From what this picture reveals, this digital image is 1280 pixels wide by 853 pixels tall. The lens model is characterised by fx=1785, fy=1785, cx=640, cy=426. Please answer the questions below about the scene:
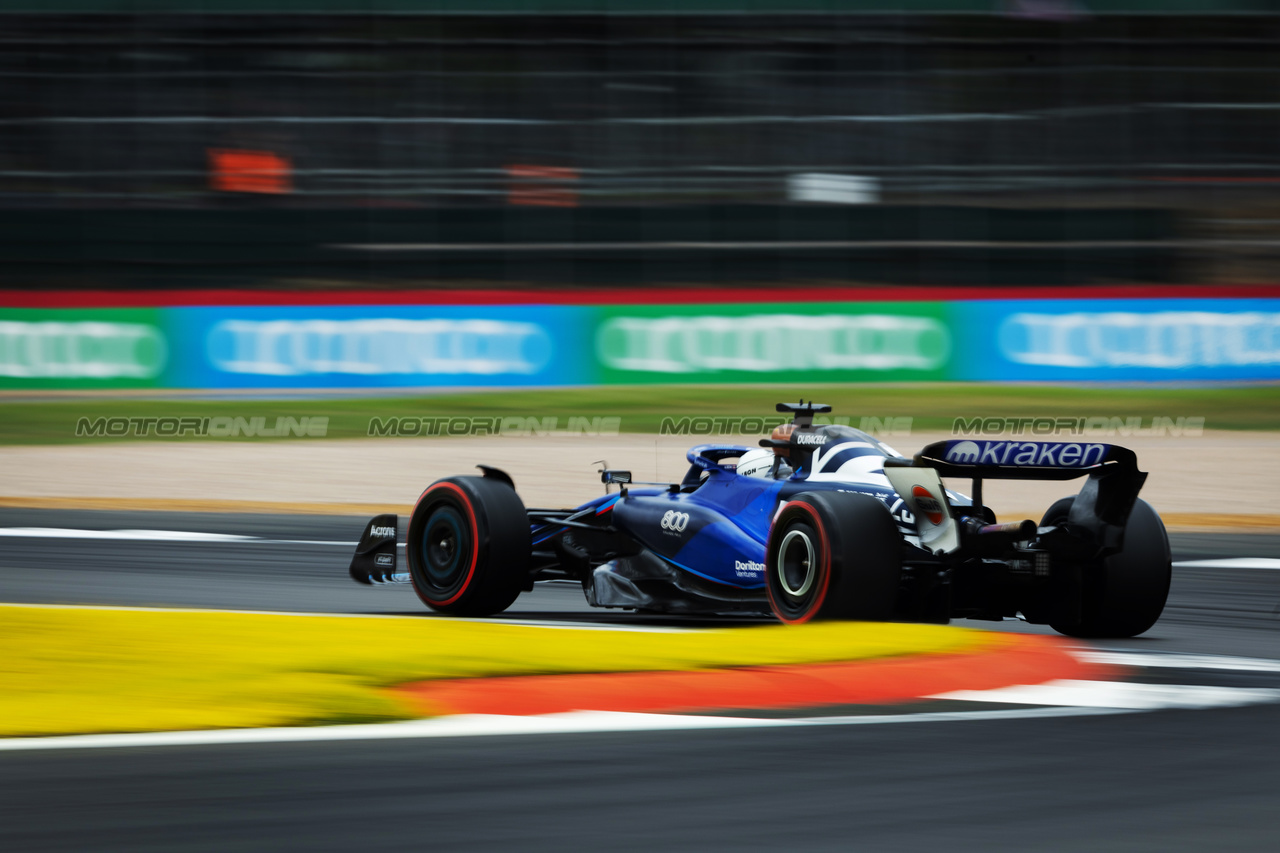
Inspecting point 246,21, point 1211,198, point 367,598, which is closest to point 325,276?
point 246,21

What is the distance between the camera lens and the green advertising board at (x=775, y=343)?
880 inches

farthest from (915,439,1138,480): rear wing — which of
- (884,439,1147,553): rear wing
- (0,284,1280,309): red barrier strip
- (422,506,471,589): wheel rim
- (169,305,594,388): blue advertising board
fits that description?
(0,284,1280,309): red barrier strip

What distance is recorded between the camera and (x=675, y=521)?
318 inches

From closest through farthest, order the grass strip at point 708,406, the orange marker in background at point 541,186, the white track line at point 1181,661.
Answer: the white track line at point 1181,661 < the grass strip at point 708,406 < the orange marker in background at point 541,186

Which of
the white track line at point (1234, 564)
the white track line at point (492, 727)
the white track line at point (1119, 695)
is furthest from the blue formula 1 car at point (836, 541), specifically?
the white track line at point (1234, 564)

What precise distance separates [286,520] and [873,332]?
33.8ft

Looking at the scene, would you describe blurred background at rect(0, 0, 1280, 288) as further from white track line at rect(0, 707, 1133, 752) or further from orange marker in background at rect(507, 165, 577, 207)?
white track line at rect(0, 707, 1133, 752)

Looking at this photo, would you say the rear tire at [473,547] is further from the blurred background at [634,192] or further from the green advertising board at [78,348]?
the green advertising board at [78,348]

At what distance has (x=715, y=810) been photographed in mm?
3926

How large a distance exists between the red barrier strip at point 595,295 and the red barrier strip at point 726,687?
719 inches

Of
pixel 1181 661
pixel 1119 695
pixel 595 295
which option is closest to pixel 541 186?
pixel 595 295

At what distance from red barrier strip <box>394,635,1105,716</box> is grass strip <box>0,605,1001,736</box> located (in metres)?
0.12

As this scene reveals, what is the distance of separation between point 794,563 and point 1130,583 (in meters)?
1.44

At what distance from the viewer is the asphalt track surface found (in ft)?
12.0
